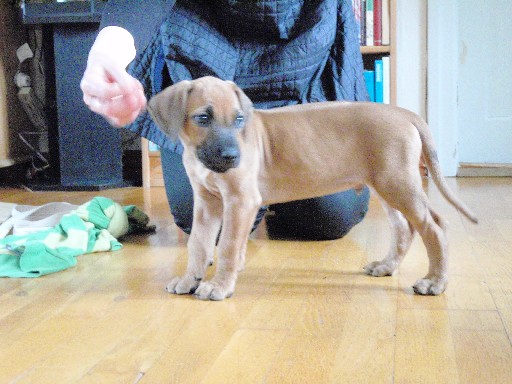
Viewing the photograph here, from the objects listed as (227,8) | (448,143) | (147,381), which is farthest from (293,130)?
(448,143)

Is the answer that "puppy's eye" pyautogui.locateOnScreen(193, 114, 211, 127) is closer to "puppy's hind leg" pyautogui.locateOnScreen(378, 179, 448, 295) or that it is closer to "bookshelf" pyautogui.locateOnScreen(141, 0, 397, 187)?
"puppy's hind leg" pyautogui.locateOnScreen(378, 179, 448, 295)

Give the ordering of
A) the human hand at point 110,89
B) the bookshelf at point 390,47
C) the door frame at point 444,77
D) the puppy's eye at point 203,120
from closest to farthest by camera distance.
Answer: the human hand at point 110,89, the puppy's eye at point 203,120, the bookshelf at point 390,47, the door frame at point 444,77

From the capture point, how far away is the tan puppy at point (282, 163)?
1.50 m

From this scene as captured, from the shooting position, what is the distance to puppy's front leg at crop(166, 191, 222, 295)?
1634mm

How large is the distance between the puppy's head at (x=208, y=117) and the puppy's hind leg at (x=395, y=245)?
1.51 ft

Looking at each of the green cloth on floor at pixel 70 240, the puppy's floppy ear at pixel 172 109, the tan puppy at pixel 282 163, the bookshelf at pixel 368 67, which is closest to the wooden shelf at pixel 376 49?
the bookshelf at pixel 368 67

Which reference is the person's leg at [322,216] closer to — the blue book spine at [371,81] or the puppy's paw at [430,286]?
the puppy's paw at [430,286]

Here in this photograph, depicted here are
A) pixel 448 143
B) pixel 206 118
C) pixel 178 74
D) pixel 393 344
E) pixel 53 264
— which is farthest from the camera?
pixel 448 143

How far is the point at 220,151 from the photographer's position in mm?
1462

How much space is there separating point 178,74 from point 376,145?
73 cm

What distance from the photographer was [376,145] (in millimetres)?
1623

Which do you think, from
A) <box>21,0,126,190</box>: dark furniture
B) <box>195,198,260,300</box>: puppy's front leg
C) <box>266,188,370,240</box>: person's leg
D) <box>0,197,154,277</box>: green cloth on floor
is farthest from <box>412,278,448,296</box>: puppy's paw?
<box>21,0,126,190</box>: dark furniture

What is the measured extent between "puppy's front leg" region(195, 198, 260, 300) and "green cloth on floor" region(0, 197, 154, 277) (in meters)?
0.49

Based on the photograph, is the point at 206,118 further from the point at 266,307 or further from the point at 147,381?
the point at 147,381
